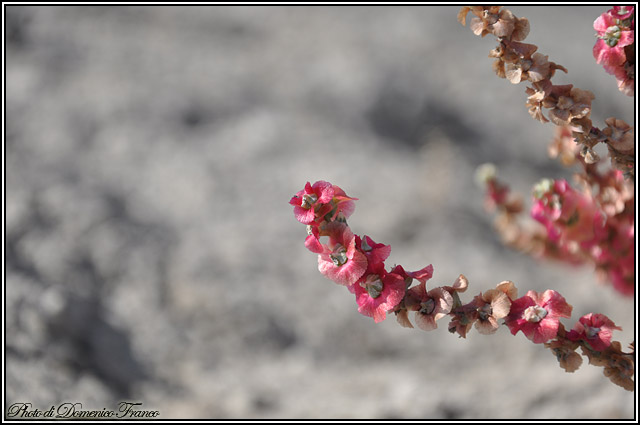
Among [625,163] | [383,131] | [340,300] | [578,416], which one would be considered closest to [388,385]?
[340,300]

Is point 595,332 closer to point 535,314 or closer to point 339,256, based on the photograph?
point 535,314

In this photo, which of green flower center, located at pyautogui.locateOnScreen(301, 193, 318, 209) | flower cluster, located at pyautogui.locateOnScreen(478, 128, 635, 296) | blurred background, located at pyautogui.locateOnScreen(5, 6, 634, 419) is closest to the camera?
green flower center, located at pyautogui.locateOnScreen(301, 193, 318, 209)

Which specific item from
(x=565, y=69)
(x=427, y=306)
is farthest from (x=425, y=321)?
(x=565, y=69)

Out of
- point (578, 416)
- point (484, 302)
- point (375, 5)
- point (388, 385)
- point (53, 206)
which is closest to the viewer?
point (484, 302)

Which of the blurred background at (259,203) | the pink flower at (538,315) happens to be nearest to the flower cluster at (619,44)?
the pink flower at (538,315)

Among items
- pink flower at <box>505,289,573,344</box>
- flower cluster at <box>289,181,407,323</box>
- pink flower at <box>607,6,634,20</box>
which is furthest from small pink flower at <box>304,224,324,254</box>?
pink flower at <box>607,6,634,20</box>

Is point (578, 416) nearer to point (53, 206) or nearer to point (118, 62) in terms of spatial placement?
point (53, 206)

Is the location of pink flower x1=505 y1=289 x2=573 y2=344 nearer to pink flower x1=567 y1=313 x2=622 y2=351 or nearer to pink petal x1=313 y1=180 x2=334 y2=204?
pink flower x1=567 y1=313 x2=622 y2=351

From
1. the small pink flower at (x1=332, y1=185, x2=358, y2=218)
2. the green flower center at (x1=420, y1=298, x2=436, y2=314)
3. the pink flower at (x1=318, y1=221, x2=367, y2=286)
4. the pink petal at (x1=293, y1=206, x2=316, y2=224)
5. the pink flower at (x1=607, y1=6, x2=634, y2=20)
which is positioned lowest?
the green flower center at (x1=420, y1=298, x2=436, y2=314)
